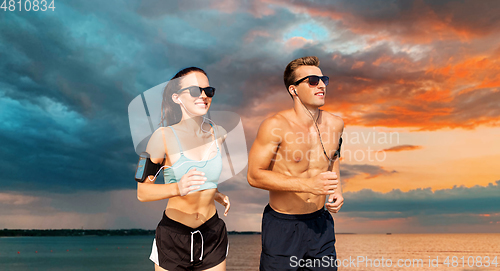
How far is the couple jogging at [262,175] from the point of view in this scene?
3.52 m

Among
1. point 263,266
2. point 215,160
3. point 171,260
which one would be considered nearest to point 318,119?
point 215,160

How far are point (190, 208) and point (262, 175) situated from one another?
924mm

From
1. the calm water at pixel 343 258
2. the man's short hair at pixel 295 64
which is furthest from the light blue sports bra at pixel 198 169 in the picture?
the calm water at pixel 343 258

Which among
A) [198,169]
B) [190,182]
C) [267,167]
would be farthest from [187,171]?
[267,167]

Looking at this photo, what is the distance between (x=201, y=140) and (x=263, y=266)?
6.49 feet

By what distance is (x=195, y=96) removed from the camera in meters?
3.77

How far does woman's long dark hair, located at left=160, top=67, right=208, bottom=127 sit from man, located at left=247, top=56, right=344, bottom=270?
3.54ft

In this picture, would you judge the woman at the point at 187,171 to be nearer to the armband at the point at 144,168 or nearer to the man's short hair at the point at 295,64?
the armband at the point at 144,168

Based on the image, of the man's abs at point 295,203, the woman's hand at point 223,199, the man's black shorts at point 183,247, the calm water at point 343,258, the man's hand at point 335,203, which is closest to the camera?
the man's black shorts at point 183,247

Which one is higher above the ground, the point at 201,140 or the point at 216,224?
the point at 201,140

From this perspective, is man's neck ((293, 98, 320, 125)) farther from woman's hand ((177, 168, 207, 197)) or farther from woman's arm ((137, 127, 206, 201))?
woman's hand ((177, 168, 207, 197))

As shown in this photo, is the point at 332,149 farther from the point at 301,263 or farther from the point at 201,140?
the point at 201,140

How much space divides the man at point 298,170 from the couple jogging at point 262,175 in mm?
13

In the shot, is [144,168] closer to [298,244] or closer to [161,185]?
[161,185]
